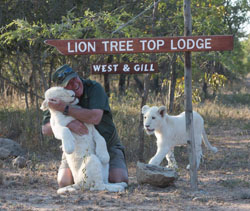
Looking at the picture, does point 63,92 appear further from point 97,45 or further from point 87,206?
point 87,206

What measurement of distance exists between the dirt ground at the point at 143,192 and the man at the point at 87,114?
0.28m

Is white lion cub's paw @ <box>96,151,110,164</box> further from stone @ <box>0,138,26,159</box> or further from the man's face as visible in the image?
stone @ <box>0,138,26,159</box>

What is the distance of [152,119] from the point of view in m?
7.01

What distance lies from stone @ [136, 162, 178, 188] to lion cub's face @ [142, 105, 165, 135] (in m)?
0.95

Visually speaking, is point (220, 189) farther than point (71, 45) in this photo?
Yes

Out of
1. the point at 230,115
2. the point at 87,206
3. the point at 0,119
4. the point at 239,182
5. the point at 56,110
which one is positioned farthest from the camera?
the point at 230,115

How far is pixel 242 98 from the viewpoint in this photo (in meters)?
21.7

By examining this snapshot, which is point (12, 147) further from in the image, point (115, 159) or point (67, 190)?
point (67, 190)

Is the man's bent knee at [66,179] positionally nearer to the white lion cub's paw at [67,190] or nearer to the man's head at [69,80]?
the white lion cub's paw at [67,190]

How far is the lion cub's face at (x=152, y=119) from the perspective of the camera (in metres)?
6.95

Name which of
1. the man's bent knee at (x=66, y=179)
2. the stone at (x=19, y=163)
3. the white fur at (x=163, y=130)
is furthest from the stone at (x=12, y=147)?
the man's bent knee at (x=66, y=179)

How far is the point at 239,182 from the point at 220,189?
15.9 inches

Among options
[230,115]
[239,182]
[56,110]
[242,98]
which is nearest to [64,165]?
[56,110]

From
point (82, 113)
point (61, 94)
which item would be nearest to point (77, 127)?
point (82, 113)
